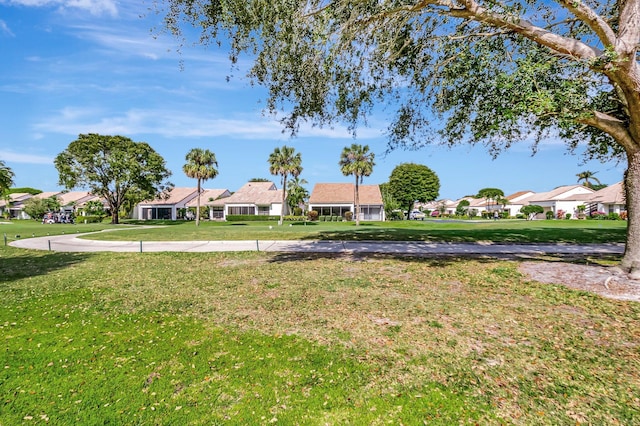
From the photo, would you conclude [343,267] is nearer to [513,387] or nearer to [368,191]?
[513,387]

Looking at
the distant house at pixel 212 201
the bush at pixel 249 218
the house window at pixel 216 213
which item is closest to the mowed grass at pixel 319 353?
the bush at pixel 249 218

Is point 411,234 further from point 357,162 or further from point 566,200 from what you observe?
point 566,200

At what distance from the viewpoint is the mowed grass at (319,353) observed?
3.38m

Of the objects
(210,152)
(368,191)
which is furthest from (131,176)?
(368,191)

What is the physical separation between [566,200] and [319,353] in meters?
72.6

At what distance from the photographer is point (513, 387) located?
148 inches

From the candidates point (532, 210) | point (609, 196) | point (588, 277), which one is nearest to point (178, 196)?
point (532, 210)

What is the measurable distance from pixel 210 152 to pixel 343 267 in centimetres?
3812

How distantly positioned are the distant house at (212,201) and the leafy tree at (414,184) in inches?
1406

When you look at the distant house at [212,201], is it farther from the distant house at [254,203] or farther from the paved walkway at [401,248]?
the paved walkway at [401,248]

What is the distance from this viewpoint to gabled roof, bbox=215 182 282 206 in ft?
201

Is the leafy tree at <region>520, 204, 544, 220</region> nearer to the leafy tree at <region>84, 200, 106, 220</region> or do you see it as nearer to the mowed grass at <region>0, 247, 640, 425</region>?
the mowed grass at <region>0, 247, 640, 425</region>

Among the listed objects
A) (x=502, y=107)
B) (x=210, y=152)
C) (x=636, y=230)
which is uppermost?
(x=210, y=152)

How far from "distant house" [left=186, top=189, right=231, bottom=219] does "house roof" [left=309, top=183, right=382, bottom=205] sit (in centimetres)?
1979
